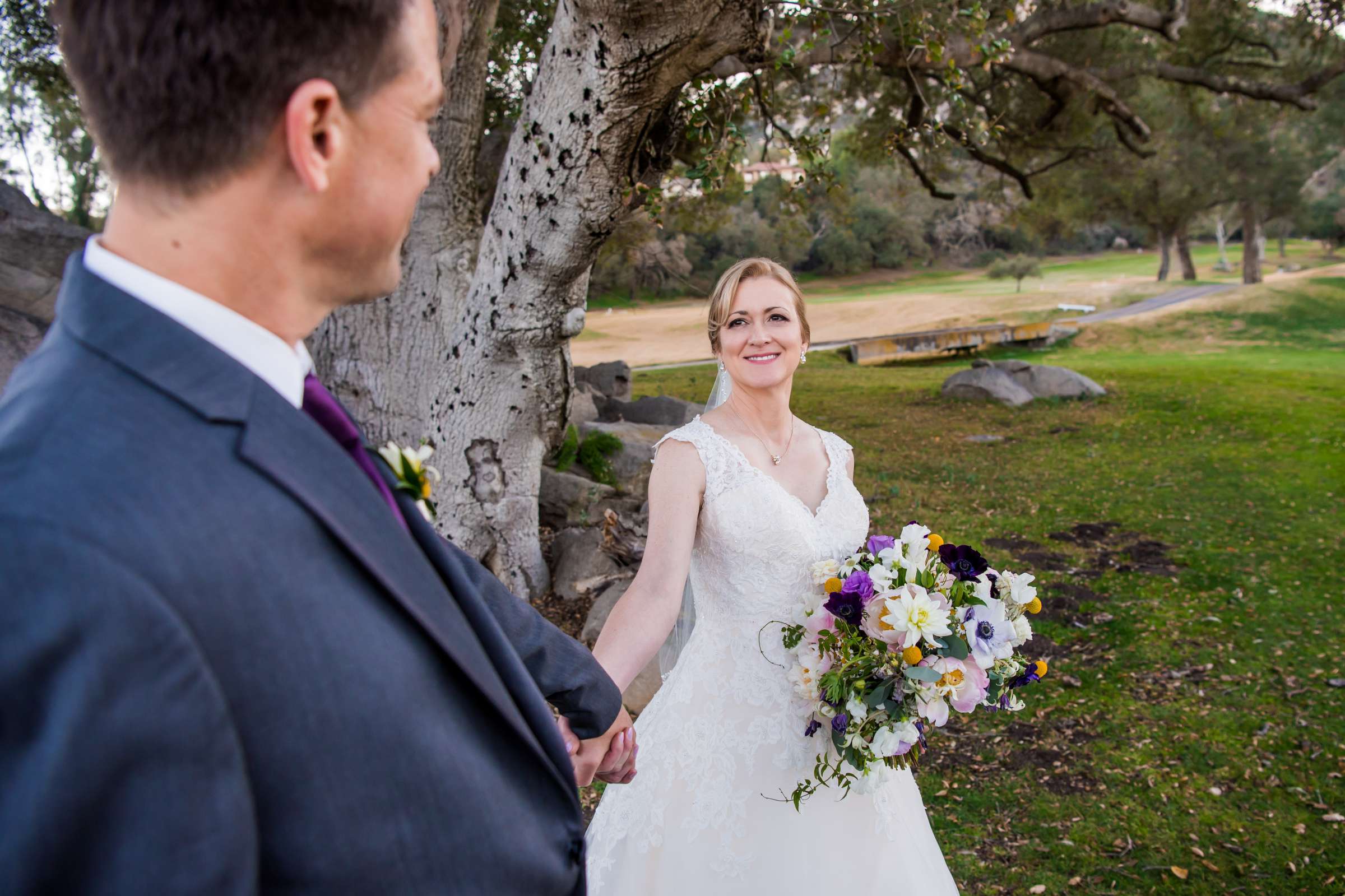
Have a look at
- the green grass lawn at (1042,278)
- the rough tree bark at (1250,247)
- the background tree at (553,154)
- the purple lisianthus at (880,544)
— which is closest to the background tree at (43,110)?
the background tree at (553,154)

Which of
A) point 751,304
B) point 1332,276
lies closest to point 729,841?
point 751,304

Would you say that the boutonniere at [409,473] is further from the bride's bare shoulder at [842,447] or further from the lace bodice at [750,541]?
the bride's bare shoulder at [842,447]

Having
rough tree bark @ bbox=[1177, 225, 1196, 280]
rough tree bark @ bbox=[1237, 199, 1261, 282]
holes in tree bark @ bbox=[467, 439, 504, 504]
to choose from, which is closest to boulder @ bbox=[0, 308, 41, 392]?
holes in tree bark @ bbox=[467, 439, 504, 504]

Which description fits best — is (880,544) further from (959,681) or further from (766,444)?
(766,444)

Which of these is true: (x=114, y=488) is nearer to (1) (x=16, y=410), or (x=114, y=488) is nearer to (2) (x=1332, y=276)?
(1) (x=16, y=410)

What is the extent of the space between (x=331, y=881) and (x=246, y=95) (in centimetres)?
101

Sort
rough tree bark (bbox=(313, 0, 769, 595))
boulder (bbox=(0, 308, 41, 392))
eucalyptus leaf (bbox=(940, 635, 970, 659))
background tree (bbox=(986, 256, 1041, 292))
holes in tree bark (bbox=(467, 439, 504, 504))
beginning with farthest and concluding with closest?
background tree (bbox=(986, 256, 1041, 292)), boulder (bbox=(0, 308, 41, 392)), holes in tree bark (bbox=(467, 439, 504, 504)), rough tree bark (bbox=(313, 0, 769, 595)), eucalyptus leaf (bbox=(940, 635, 970, 659))

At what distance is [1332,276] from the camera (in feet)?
111

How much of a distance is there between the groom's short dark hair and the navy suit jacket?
0.20 metres

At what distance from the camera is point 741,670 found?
3.29 m

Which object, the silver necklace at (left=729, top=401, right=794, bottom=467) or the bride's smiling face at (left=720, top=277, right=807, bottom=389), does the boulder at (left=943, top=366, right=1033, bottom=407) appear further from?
the bride's smiling face at (left=720, top=277, right=807, bottom=389)

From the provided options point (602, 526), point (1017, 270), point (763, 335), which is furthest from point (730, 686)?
point (1017, 270)

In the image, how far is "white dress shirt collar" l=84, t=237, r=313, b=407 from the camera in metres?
1.13

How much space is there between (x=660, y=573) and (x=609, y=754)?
2.57ft
